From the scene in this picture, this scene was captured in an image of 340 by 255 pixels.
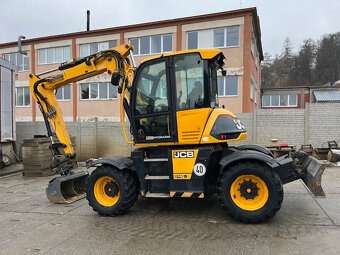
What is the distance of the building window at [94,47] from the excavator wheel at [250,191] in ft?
60.0

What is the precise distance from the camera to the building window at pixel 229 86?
18.2m

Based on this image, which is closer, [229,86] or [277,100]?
[229,86]

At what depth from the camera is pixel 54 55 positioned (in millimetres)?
23172

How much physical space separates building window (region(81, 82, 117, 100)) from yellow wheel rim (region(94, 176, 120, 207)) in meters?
16.0

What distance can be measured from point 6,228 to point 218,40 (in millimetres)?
16065

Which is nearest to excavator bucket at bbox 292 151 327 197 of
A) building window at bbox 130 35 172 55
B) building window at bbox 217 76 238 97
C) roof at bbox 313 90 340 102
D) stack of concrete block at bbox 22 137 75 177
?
stack of concrete block at bbox 22 137 75 177

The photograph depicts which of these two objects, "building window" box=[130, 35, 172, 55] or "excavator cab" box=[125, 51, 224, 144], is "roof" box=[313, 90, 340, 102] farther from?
"excavator cab" box=[125, 51, 224, 144]

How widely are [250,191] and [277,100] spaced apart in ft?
100

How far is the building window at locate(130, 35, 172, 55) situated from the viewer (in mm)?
19670

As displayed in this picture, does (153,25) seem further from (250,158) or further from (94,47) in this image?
(250,158)

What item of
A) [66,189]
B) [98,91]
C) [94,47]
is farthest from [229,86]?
[66,189]

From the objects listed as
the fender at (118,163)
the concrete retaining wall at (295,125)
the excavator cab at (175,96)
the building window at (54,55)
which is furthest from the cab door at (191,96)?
the building window at (54,55)

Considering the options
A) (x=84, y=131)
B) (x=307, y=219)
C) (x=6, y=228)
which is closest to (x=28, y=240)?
(x=6, y=228)

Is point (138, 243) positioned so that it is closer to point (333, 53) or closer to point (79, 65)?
point (79, 65)
